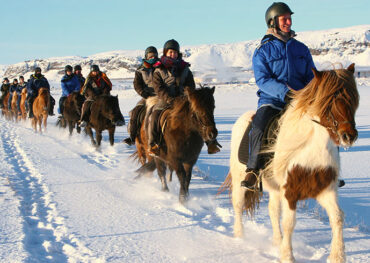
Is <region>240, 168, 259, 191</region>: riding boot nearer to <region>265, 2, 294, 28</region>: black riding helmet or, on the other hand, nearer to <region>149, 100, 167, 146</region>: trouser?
<region>265, 2, 294, 28</region>: black riding helmet

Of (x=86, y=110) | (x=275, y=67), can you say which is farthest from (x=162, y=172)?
(x=86, y=110)

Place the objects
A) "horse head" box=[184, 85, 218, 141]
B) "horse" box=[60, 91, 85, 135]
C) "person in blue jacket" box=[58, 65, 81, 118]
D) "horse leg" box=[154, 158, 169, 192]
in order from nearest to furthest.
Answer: "horse head" box=[184, 85, 218, 141]
"horse leg" box=[154, 158, 169, 192]
"horse" box=[60, 91, 85, 135]
"person in blue jacket" box=[58, 65, 81, 118]

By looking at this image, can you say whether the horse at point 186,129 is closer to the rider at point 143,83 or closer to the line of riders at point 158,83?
the line of riders at point 158,83

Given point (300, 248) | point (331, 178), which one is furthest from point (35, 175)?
point (331, 178)

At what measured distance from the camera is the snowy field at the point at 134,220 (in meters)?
3.89

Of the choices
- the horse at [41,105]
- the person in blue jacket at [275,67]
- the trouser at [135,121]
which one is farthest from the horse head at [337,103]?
the horse at [41,105]

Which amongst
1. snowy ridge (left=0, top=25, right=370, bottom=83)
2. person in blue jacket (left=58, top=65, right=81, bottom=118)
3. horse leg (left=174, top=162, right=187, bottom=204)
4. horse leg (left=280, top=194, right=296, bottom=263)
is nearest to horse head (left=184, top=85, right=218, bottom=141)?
horse leg (left=174, top=162, right=187, bottom=204)

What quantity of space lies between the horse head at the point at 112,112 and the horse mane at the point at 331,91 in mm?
8084

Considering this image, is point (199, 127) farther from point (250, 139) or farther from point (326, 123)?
point (326, 123)

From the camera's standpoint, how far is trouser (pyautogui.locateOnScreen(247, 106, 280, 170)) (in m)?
3.89

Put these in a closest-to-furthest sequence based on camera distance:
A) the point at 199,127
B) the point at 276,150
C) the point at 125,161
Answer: the point at 276,150 < the point at 199,127 < the point at 125,161

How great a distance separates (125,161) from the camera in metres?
9.45

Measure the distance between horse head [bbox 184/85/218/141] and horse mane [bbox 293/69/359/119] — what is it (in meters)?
2.29

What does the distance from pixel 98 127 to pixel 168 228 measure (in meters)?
6.95
